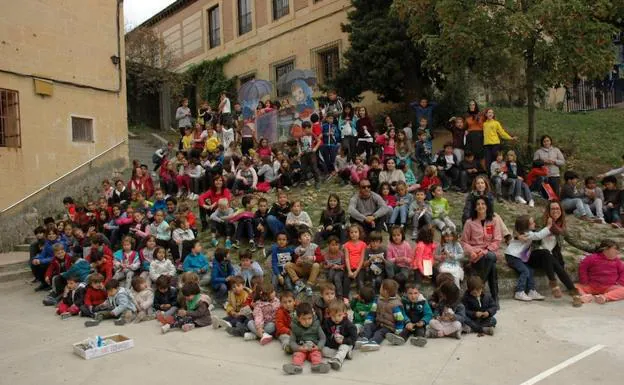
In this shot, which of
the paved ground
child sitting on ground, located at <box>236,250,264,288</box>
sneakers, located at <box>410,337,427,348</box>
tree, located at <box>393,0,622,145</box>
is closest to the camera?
the paved ground

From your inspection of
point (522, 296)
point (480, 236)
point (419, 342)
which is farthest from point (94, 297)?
point (522, 296)

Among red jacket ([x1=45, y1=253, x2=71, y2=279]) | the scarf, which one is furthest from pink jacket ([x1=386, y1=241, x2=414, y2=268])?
red jacket ([x1=45, y1=253, x2=71, y2=279])

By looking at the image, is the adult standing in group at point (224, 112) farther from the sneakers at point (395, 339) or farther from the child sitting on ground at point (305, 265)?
the sneakers at point (395, 339)

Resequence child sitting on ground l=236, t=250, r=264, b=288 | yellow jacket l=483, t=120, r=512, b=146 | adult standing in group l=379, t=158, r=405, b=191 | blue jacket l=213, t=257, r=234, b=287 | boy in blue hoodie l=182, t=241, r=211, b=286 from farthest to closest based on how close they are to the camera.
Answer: yellow jacket l=483, t=120, r=512, b=146
adult standing in group l=379, t=158, r=405, b=191
boy in blue hoodie l=182, t=241, r=211, b=286
blue jacket l=213, t=257, r=234, b=287
child sitting on ground l=236, t=250, r=264, b=288

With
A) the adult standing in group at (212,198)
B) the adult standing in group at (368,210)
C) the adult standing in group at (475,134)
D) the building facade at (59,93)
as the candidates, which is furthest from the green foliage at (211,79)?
the adult standing in group at (368,210)

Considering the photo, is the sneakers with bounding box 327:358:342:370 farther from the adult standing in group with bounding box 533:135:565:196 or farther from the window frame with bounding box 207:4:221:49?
the window frame with bounding box 207:4:221:49

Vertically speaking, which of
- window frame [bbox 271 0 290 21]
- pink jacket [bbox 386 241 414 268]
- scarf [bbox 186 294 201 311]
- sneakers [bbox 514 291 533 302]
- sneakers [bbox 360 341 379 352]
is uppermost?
window frame [bbox 271 0 290 21]

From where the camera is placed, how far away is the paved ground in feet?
15.8

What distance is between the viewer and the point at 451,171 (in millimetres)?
11164

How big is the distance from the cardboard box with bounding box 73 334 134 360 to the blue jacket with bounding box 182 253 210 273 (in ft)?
7.80

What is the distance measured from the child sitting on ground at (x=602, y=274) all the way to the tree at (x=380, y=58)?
28.4 ft

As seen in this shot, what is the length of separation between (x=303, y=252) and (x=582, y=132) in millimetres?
10855

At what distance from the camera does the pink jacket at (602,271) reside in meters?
7.11

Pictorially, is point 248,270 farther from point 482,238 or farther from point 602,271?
point 602,271
